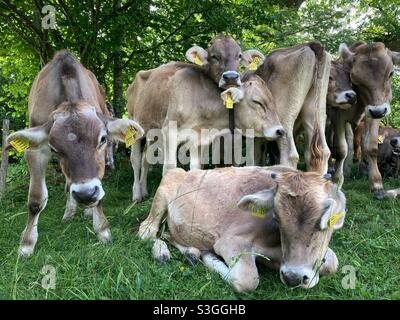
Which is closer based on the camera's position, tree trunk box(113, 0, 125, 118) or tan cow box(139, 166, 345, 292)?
tan cow box(139, 166, 345, 292)

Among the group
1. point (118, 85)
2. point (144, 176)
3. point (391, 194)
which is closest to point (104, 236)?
point (144, 176)

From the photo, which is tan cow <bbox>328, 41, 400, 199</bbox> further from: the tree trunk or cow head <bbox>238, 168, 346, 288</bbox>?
the tree trunk

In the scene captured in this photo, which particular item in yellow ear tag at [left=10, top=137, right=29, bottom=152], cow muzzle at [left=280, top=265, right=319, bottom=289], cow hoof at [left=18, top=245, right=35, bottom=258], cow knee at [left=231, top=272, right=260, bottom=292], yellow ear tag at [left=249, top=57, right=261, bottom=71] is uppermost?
yellow ear tag at [left=249, top=57, right=261, bottom=71]

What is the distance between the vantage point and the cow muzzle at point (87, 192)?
4.30 meters

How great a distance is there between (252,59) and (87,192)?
428 cm

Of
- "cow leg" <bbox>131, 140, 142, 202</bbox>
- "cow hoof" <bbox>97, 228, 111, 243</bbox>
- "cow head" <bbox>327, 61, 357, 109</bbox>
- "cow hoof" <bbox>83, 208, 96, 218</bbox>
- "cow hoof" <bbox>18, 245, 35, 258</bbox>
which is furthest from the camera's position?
"cow leg" <bbox>131, 140, 142, 202</bbox>

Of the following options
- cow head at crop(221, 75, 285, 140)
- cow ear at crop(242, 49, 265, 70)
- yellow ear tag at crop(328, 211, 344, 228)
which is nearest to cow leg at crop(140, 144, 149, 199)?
cow head at crop(221, 75, 285, 140)

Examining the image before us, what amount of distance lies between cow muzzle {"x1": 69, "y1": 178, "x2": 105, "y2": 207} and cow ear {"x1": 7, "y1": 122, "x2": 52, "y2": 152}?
0.69 meters

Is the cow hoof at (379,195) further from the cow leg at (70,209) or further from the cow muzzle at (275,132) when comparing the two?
the cow leg at (70,209)

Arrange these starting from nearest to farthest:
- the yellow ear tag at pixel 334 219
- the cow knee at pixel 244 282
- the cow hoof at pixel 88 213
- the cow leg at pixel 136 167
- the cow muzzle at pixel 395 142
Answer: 1. the yellow ear tag at pixel 334 219
2. the cow knee at pixel 244 282
3. the cow hoof at pixel 88 213
4. the cow leg at pixel 136 167
5. the cow muzzle at pixel 395 142

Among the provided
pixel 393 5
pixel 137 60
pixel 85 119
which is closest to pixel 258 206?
pixel 85 119

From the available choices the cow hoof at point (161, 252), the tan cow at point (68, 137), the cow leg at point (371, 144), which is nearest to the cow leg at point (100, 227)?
the tan cow at point (68, 137)

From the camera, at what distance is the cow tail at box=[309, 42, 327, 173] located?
6.66 meters
